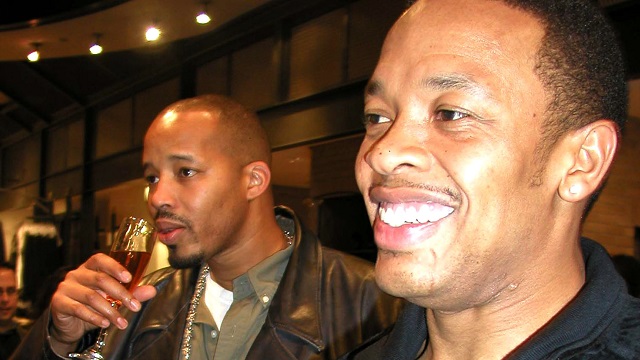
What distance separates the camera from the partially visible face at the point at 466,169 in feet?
3.57

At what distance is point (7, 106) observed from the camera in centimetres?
1173

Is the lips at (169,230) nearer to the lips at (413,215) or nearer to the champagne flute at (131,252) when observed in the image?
the champagne flute at (131,252)

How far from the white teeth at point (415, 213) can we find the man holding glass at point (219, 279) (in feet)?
3.65

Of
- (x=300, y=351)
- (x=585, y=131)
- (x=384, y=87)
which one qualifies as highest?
(x=384, y=87)

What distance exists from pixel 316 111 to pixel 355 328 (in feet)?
11.8

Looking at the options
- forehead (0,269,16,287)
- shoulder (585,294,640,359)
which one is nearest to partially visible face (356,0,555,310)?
shoulder (585,294,640,359)

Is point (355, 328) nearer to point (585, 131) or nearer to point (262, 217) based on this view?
point (262, 217)

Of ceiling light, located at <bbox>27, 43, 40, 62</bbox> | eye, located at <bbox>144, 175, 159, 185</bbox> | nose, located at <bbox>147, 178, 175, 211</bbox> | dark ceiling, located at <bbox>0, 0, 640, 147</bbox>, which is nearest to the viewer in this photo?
nose, located at <bbox>147, 178, 175, 211</bbox>

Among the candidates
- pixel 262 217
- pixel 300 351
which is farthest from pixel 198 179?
pixel 300 351

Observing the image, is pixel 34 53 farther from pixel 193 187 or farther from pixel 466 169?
pixel 466 169

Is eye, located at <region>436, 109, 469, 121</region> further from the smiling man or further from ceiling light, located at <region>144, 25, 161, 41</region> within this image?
ceiling light, located at <region>144, 25, 161, 41</region>

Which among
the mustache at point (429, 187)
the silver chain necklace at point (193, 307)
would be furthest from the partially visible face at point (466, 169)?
the silver chain necklace at point (193, 307)

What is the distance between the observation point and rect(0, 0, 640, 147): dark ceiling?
244 inches

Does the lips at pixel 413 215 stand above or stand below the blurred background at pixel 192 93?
below
